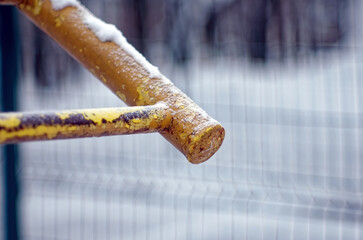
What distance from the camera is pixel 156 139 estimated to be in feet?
9.68

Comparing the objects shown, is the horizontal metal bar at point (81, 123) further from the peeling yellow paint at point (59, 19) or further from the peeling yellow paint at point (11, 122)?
the peeling yellow paint at point (59, 19)

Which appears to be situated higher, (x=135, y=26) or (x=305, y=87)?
(x=135, y=26)

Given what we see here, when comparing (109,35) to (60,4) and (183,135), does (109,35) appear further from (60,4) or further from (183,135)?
(183,135)

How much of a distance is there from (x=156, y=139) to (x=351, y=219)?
124 centimetres

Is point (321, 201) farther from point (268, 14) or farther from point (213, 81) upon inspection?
point (268, 14)

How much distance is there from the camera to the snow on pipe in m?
0.61

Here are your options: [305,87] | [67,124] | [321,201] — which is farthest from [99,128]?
[305,87]

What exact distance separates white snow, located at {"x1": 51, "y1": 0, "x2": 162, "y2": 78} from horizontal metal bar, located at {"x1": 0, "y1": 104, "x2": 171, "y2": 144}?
0.09 meters

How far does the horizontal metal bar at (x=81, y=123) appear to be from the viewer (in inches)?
18.5

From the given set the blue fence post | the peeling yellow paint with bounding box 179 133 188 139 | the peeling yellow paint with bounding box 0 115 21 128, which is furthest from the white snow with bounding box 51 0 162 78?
the blue fence post

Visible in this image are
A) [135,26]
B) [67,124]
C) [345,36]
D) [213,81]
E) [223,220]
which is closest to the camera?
[67,124]

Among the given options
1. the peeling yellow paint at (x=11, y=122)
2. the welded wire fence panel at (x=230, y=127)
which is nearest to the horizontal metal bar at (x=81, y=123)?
the peeling yellow paint at (x=11, y=122)

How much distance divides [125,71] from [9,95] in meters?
1.93

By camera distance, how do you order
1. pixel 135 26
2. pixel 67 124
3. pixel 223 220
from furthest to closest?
pixel 223 220 → pixel 135 26 → pixel 67 124
